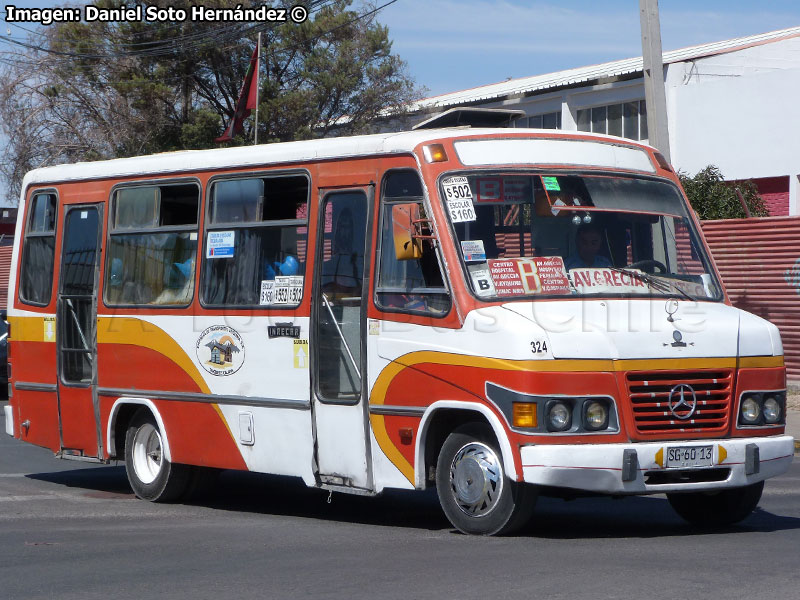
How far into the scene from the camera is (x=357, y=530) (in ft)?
29.3

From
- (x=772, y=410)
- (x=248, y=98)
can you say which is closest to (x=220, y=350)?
(x=772, y=410)

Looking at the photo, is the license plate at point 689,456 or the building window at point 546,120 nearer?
the license plate at point 689,456

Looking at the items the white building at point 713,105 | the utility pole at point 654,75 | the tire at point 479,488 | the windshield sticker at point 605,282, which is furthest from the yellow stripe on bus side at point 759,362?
the white building at point 713,105

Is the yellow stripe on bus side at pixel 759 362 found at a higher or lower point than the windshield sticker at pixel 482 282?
lower

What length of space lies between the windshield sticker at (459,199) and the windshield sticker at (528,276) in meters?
0.36

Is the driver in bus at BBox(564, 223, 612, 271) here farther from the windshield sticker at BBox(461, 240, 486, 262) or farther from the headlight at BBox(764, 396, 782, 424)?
the headlight at BBox(764, 396, 782, 424)

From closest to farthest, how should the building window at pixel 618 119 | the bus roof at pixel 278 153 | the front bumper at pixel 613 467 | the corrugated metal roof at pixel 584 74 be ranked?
the front bumper at pixel 613 467 → the bus roof at pixel 278 153 → the building window at pixel 618 119 → the corrugated metal roof at pixel 584 74

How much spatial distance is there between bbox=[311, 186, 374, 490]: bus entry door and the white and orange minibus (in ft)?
0.07

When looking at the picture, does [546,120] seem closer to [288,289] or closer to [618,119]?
[618,119]

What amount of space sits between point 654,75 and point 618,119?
20.0m

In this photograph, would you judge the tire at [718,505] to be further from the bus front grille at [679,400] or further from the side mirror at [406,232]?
the side mirror at [406,232]

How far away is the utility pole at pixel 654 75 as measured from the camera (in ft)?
55.0

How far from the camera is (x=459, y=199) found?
8.45 metres

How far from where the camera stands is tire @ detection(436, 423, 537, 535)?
26.1ft
